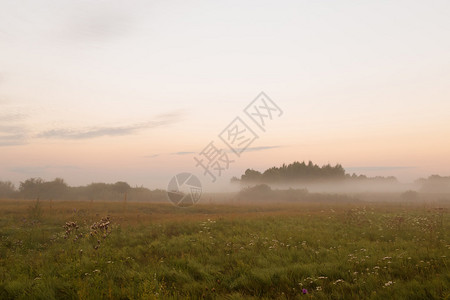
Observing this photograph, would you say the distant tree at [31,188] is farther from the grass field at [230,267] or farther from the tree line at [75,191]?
the grass field at [230,267]

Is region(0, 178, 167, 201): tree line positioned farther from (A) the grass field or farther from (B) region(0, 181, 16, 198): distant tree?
(A) the grass field

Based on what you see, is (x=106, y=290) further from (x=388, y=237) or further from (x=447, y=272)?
(x=388, y=237)

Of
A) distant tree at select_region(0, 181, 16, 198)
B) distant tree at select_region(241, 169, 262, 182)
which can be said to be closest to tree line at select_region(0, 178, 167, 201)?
distant tree at select_region(0, 181, 16, 198)

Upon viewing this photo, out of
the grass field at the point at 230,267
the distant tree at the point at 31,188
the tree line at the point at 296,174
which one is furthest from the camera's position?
the tree line at the point at 296,174

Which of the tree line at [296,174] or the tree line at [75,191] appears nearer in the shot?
the tree line at [75,191]

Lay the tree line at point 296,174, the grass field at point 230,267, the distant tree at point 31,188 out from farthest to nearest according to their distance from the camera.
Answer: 1. the tree line at point 296,174
2. the distant tree at point 31,188
3. the grass field at point 230,267

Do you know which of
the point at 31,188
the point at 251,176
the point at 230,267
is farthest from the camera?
the point at 251,176

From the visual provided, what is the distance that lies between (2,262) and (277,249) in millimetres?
9873

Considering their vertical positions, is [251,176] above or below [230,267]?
above

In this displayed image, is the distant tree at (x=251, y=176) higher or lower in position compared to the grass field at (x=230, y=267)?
higher

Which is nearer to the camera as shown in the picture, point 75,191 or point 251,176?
point 75,191

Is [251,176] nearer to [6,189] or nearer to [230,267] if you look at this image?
[6,189]

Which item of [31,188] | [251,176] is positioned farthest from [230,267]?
[251,176]

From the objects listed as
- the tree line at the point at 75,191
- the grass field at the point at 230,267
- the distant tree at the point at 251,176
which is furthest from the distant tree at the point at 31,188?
the distant tree at the point at 251,176
